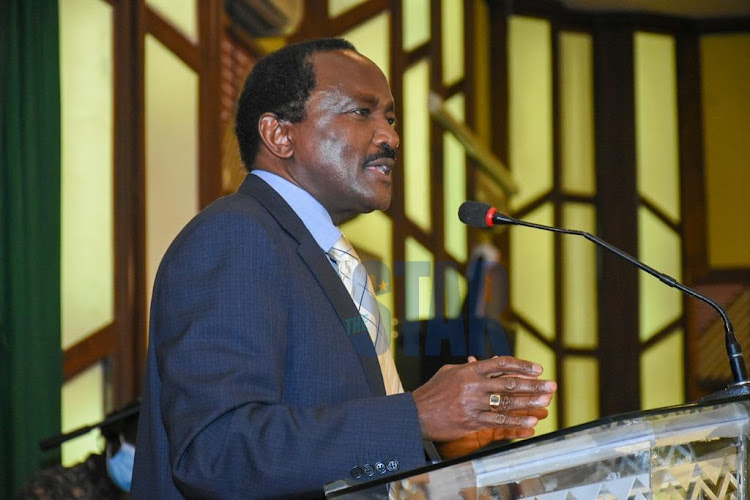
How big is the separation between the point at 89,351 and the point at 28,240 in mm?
512

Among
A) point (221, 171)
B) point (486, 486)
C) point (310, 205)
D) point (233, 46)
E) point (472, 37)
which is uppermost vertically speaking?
point (472, 37)

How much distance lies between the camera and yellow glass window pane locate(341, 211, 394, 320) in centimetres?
594

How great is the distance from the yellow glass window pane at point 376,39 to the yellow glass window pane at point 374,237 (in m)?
0.86

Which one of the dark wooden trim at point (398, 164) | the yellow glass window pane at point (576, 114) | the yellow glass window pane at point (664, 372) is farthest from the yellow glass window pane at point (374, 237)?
the yellow glass window pane at point (664, 372)

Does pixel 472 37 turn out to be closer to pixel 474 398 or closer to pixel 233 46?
pixel 233 46

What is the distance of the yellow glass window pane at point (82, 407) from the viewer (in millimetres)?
3566

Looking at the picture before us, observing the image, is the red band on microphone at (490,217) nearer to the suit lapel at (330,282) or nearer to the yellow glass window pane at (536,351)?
the suit lapel at (330,282)

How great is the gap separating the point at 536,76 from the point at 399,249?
12.0ft

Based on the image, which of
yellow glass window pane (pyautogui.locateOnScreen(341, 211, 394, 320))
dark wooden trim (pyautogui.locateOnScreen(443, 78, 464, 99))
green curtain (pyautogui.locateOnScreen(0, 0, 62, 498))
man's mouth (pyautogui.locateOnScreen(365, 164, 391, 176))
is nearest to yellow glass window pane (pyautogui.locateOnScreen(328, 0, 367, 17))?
yellow glass window pane (pyautogui.locateOnScreen(341, 211, 394, 320))

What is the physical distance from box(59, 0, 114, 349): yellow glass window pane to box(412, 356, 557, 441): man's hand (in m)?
2.44

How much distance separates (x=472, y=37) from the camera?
793 cm

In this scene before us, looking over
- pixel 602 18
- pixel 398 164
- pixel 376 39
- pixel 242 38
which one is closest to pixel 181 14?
pixel 242 38

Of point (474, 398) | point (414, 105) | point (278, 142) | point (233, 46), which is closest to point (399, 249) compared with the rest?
point (414, 105)

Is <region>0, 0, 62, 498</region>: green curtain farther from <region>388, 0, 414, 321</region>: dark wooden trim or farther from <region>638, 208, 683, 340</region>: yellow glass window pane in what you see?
<region>638, 208, 683, 340</region>: yellow glass window pane
